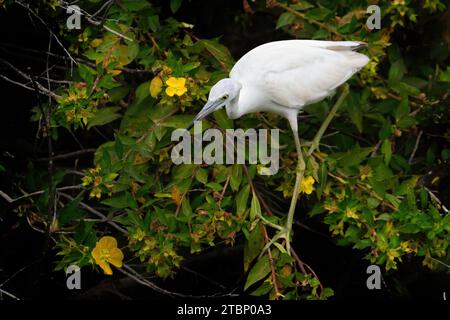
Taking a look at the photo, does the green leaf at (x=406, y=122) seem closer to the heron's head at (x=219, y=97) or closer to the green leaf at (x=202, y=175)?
the heron's head at (x=219, y=97)

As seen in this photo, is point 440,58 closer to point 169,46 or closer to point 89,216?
point 169,46

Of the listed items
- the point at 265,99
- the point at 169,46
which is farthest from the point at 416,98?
the point at 169,46

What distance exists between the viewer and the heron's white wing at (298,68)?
8.79ft

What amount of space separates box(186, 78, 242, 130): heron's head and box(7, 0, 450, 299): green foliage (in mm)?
71

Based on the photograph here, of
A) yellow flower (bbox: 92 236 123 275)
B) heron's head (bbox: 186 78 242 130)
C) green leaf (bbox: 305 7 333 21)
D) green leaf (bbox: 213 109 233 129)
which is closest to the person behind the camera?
yellow flower (bbox: 92 236 123 275)

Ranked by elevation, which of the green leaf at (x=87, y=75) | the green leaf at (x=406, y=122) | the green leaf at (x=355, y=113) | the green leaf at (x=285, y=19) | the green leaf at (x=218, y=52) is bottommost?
the green leaf at (x=406, y=122)

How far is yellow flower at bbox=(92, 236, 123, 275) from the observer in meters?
2.37

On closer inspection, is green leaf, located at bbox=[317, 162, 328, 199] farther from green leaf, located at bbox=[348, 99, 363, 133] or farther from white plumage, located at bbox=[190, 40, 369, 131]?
green leaf, located at bbox=[348, 99, 363, 133]

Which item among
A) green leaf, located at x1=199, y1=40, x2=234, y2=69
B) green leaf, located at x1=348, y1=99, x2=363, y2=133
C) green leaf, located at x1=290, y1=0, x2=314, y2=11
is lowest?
green leaf, located at x1=348, y1=99, x2=363, y2=133

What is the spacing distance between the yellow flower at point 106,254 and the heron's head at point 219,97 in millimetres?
414

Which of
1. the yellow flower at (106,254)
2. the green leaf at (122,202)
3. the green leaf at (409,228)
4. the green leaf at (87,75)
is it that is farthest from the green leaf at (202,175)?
the green leaf at (409,228)

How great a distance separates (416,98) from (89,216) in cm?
121

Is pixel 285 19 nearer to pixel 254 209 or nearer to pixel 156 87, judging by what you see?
pixel 156 87

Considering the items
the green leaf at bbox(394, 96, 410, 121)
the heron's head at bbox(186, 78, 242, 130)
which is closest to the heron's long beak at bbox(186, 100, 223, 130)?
the heron's head at bbox(186, 78, 242, 130)
